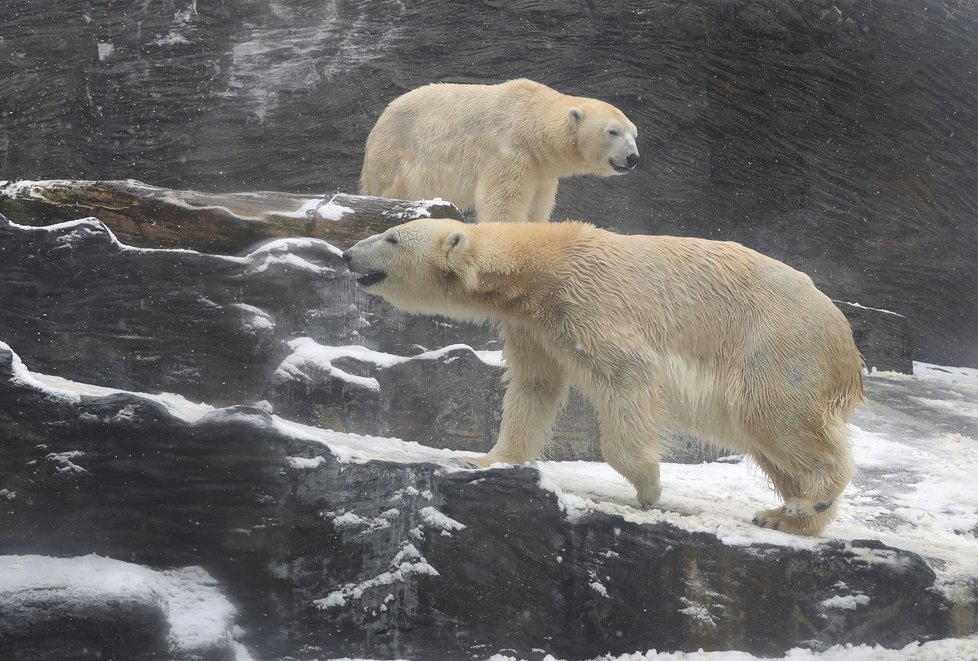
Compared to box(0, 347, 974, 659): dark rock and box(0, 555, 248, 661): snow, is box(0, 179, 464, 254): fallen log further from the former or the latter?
box(0, 555, 248, 661): snow

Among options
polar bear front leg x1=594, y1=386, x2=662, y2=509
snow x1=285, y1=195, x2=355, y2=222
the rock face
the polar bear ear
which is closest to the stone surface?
snow x1=285, y1=195, x2=355, y2=222

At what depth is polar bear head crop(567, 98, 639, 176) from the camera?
25.4ft

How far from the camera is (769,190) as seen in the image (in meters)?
11.4

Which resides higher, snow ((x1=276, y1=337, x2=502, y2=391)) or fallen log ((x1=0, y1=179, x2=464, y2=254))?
fallen log ((x1=0, y1=179, x2=464, y2=254))

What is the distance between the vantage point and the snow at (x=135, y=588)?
3.53 metres

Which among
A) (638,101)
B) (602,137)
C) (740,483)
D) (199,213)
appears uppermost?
(602,137)

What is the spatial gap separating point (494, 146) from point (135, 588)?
17.2ft

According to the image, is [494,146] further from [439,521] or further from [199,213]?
[439,521]

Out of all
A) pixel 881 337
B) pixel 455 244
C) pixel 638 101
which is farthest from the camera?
pixel 638 101

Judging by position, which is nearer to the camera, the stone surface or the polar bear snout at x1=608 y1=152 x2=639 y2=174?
the stone surface

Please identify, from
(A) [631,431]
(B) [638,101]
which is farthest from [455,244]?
(B) [638,101]

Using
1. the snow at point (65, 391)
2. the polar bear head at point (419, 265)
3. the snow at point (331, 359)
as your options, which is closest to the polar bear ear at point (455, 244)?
the polar bear head at point (419, 265)

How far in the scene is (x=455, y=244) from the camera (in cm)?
476

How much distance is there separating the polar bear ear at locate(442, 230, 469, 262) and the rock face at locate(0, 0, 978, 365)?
258 inches
